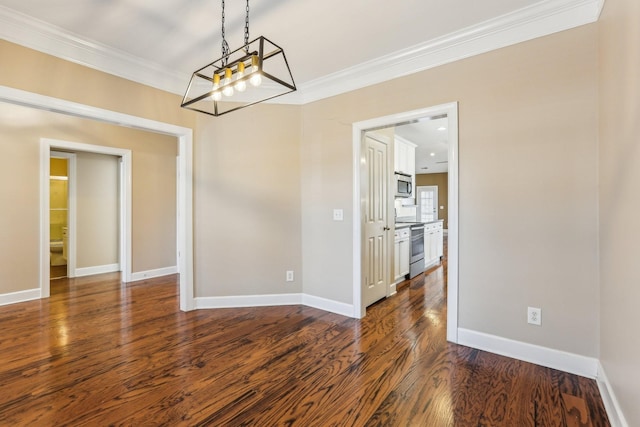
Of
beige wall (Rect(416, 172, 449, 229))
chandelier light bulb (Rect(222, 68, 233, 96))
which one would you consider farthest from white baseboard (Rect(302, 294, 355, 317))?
beige wall (Rect(416, 172, 449, 229))

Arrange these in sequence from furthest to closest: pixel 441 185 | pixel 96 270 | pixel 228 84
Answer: pixel 441 185 < pixel 96 270 < pixel 228 84

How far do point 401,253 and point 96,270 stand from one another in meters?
5.43

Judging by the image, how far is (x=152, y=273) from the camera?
213 inches

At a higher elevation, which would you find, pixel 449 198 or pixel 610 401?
pixel 449 198

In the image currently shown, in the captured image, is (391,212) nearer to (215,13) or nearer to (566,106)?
(566,106)

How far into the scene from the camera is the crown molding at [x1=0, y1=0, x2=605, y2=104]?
225 centimetres


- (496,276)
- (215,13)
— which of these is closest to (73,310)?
(215,13)

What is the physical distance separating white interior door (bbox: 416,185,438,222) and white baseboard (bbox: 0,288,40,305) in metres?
11.6

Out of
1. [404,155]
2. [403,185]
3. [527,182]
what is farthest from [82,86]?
[404,155]

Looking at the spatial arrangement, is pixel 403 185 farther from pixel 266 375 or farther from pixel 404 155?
pixel 266 375

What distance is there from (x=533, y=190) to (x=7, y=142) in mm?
5888

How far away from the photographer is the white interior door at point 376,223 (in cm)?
366

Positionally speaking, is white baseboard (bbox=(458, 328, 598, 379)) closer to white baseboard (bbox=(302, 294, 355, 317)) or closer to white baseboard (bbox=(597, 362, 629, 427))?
white baseboard (bbox=(597, 362, 629, 427))

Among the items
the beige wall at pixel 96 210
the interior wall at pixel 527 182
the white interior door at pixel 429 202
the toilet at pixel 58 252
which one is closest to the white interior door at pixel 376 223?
the interior wall at pixel 527 182
